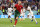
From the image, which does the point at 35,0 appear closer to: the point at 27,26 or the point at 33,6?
the point at 33,6

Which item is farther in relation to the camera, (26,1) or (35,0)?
(35,0)

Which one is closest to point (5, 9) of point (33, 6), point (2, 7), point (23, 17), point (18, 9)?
point (2, 7)

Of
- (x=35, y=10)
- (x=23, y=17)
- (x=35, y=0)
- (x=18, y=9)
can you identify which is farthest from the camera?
(x=35, y=0)

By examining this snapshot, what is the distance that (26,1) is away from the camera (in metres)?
10.0

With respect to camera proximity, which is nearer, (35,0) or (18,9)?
(18,9)

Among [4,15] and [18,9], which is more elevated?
[18,9]

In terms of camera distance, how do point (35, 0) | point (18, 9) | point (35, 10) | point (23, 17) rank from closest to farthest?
point (18, 9)
point (23, 17)
point (35, 10)
point (35, 0)

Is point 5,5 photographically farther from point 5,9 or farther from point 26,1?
point 26,1

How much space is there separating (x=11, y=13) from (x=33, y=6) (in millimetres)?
2517

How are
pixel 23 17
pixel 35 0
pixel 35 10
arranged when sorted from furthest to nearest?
pixel 35 0
pixel 35 10
pixel 23 17

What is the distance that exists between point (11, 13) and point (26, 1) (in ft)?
6.51

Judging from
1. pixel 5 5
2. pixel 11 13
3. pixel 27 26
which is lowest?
pixel 27 26

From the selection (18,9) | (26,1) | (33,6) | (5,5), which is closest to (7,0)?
(5,5)

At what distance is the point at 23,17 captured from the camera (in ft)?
29.1
